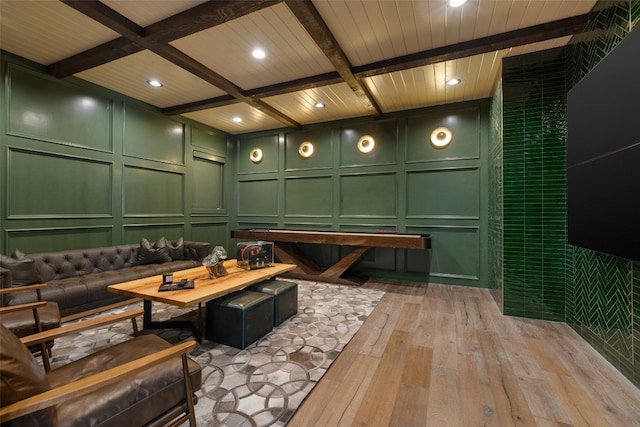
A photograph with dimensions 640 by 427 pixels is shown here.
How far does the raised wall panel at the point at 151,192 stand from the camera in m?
4.36

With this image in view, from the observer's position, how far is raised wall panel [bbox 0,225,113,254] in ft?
10.7

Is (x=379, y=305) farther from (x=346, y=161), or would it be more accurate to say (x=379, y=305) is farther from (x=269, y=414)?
(x=346, y=161)

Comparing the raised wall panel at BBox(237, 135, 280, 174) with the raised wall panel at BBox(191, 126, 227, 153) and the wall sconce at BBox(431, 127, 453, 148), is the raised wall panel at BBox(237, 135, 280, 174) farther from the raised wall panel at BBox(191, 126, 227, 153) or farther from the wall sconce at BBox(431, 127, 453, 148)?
the wall sconce at BBox(431, 127, 453, 148)

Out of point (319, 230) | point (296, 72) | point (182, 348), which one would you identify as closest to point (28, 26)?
point (296, 72)

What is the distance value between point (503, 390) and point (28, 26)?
17.4ft

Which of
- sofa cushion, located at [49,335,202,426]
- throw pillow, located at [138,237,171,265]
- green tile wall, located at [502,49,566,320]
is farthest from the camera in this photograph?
throw pillow, located at [138,237,171,265]

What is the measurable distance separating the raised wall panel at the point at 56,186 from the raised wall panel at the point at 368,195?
395 cm

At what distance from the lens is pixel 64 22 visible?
265cm

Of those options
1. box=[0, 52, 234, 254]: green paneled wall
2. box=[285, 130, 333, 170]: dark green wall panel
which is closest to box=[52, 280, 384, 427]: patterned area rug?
box=[0, 52, 234, 254]: green paneled wall

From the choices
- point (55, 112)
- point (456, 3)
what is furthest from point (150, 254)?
point (456, 3)

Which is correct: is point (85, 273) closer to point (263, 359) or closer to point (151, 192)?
point (151, 192)

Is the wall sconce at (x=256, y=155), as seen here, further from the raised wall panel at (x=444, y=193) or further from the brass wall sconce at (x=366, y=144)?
the raised wall panel at (x=444, y=193)

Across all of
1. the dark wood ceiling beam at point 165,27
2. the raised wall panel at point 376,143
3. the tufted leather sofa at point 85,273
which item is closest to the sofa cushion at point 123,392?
the tufted leather sofa at point 85,273

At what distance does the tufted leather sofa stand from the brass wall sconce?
11.9 ft
